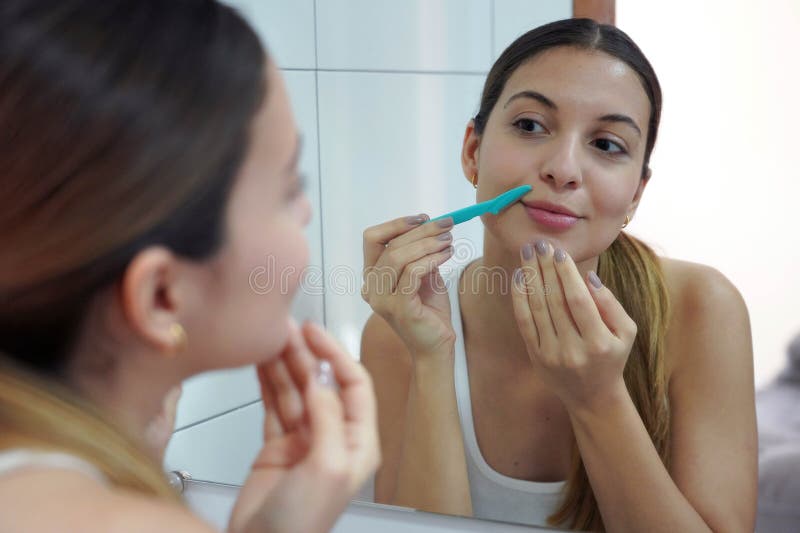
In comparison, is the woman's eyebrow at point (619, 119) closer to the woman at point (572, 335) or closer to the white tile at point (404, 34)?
the woman at point (572, 335)

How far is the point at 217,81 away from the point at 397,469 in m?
0.43

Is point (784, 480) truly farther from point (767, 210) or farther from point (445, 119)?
point (445, 119)

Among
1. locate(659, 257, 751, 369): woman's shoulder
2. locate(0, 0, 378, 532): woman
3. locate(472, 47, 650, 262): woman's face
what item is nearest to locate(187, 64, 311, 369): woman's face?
locate(0, 0, 378, 532): woman

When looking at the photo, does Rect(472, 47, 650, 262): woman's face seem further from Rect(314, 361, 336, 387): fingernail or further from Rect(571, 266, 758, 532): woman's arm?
Rect(314, 361, 336, 387): fingernail

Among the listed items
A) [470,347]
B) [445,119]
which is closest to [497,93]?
[445,119]

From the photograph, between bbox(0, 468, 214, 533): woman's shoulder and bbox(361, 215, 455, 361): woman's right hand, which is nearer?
bbox(0, 468, 214, 533): woman's shoulder

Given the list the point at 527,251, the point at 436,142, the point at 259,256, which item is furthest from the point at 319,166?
the point at 259,256

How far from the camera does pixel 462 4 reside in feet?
2.21

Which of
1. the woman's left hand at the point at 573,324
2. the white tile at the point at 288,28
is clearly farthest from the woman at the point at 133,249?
the white tile at the point at 288,28

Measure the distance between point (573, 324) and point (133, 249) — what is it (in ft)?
1.17

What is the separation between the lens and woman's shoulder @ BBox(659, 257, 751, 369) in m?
0.61

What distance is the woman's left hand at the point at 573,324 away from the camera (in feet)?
2.00

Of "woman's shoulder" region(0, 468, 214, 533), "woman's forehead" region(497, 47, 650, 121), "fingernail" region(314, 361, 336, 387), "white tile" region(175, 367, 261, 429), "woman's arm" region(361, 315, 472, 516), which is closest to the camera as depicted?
"woman's shoulder" region(0, 468, 214, 533)

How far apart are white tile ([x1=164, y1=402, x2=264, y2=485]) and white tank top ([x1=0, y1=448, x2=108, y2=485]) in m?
0.40
